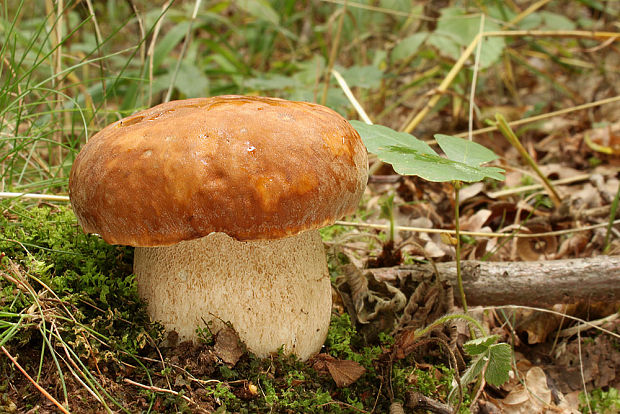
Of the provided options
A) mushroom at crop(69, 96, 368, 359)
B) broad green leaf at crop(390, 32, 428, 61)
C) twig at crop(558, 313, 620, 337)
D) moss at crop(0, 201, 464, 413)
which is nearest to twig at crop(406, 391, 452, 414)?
moss at crop(0, 201, 464, 413)

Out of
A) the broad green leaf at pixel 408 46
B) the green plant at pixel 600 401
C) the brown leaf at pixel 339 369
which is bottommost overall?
the green plant at pixel 600 401

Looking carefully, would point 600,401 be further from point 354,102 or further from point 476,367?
point 354,102

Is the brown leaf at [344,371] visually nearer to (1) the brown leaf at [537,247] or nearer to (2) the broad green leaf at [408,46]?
(1) the brown leaf at [537,247]

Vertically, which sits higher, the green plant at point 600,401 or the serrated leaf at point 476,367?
the serrated leaf at point 476,367

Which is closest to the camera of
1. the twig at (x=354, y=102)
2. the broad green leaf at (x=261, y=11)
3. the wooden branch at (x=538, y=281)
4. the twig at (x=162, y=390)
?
the twig at (x=162, y=390)

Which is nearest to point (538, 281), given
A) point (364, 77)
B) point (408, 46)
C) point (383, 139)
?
point (383, 139)

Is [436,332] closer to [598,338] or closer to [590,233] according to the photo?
[598,338]

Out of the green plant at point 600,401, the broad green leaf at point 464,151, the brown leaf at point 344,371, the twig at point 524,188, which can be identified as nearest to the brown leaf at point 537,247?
the twig at point 524,188
